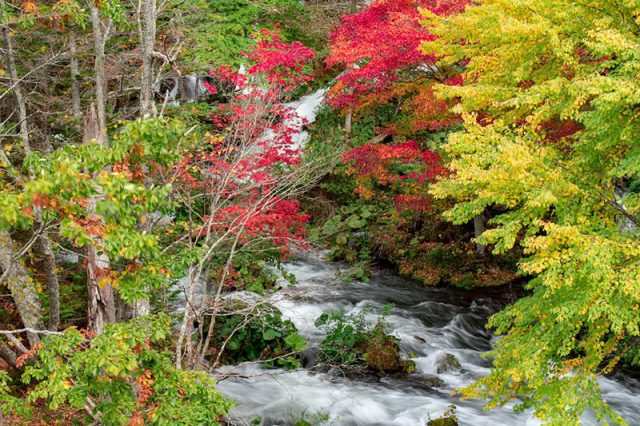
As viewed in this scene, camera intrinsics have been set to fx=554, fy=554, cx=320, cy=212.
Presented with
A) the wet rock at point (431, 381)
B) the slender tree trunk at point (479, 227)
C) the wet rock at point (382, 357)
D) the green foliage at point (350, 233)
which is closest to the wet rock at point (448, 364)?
the wet rock at point (431, 381)

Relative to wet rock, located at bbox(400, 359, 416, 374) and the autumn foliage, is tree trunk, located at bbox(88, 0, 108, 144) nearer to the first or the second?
the autumn foliage

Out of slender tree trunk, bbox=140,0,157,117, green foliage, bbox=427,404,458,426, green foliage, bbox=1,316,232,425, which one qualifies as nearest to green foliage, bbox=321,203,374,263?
green foliage, bbox=427,404,458,426

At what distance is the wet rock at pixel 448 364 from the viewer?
11523mm

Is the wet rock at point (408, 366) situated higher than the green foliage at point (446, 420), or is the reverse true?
the green foliage at point (446, 420)

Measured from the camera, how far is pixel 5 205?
3650 millimetres

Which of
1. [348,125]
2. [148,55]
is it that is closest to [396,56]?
[148,55]

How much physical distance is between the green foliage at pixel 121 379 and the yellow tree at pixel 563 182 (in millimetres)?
3901

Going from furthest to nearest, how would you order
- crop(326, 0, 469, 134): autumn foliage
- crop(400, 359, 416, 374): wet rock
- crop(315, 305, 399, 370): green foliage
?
1. crop(326, 0, 469, 134): autumn foliage
2. crop(400, 359, 416, 374): wet rock
3. crop(315, 305, 399, 370): green foliage

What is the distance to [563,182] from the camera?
672cm

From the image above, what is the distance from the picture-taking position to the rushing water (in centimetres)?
979

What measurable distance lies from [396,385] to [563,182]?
18.9ft

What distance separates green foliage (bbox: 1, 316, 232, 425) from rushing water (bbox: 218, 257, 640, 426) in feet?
6.37

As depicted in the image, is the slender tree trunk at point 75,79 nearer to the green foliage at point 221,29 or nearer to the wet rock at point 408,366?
the green foliage at point 221,29

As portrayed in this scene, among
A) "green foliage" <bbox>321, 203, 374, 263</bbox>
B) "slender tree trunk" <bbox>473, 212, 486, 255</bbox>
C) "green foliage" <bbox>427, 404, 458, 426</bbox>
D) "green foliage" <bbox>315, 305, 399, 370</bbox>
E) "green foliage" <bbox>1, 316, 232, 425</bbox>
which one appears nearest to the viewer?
"green foliage" <bbox>1, 316, 232, 425</bbox>
